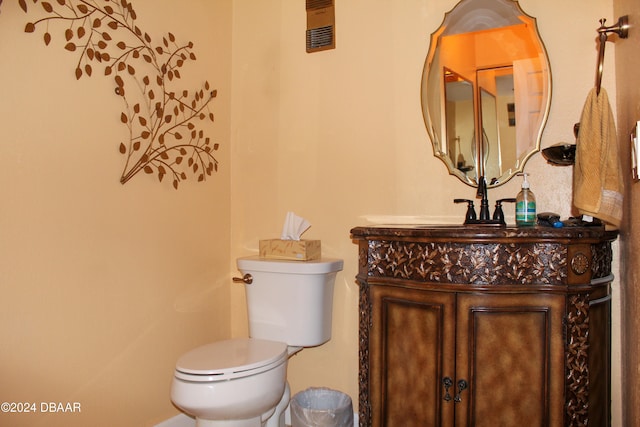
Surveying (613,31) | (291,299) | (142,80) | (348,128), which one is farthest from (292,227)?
(613,31)

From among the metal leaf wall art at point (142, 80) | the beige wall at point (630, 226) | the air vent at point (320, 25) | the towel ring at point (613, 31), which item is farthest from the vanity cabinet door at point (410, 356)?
the air vent at point (320, 25)

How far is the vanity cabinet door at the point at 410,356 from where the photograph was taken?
4.80 ft

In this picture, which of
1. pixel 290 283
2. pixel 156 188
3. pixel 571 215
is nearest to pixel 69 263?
pixel 156 188

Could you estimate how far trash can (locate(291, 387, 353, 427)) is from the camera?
6.78 ft

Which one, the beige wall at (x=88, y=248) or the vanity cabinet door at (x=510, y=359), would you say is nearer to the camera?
the vanity cabinet door at (x=510, y=359)

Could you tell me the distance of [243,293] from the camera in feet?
8.22

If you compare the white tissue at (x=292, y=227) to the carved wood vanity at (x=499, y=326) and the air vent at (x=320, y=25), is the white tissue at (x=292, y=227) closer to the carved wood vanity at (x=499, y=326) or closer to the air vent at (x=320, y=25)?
the carved wood vanity at (x=499, y=326)

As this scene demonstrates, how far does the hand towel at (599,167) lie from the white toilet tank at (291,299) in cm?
107

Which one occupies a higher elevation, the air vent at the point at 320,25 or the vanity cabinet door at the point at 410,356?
the air vent at the point at 320,25

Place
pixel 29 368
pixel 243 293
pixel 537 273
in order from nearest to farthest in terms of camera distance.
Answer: pixel 537 273 → pixel 29 368 → pixel 243 293

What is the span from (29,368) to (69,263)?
368 millimetres

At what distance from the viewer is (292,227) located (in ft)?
7.16

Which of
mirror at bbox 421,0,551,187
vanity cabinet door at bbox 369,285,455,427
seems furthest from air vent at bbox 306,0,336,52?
vanity cabinet door at bbox 369,285,455,427

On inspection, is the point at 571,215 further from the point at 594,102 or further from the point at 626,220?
the point at 594,102
